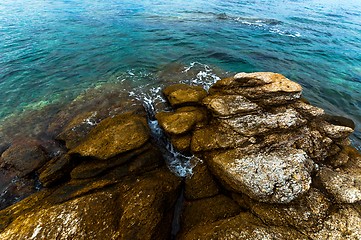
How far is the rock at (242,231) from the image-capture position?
27.6 feet

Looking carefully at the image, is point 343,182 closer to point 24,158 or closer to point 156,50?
point 24,158

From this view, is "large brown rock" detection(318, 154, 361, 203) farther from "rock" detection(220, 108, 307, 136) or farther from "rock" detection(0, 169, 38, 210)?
"rock" detection(0, 169, 38, 210)

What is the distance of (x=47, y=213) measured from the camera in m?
8.92

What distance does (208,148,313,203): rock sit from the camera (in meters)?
9.49

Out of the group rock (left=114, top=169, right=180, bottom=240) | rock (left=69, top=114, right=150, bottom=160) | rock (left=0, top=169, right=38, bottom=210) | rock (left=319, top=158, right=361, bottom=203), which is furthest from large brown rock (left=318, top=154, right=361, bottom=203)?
rock (left=0, top=169, right=38, bottom=210)

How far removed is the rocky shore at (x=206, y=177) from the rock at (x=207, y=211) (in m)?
0.05

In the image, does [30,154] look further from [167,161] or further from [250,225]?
[250,225]

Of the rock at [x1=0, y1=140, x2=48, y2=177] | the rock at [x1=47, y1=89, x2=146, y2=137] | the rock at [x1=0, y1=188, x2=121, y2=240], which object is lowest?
the rock at [x1=0, y1=140, x2=48, y2=177]

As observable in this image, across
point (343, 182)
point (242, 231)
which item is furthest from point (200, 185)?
point (343, 182)

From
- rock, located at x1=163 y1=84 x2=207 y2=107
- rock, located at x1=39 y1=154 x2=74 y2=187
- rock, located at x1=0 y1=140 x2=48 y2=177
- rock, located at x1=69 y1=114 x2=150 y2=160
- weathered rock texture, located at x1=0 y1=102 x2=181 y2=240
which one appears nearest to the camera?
weathered rock texture, located at x1=0 y1=102 x2=181 y2=240

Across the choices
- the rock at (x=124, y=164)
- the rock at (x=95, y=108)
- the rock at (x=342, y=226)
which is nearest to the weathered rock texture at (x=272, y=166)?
the rock at (x=342, y=226)

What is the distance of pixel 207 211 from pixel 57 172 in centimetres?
853

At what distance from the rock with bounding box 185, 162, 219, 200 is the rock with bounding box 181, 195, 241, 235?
1.05 ft

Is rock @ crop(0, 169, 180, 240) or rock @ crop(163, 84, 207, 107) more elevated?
rock @ crop(163, 84, 207, 107)
